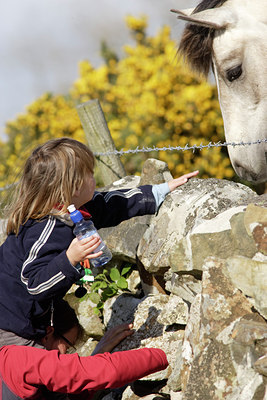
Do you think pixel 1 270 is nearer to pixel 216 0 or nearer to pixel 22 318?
pixel 22 318

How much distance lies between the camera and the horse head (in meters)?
3.04

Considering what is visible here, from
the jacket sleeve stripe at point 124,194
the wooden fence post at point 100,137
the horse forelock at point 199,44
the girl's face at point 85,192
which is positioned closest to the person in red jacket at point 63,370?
the girl's face at point 85,192

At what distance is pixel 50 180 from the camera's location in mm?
2168

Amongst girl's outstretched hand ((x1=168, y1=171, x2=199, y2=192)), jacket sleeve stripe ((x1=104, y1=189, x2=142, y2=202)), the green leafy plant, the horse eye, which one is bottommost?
the green leafy plant

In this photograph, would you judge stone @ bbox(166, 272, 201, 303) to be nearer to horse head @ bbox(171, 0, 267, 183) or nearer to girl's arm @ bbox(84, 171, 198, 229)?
girl's arm @ bbox(84, 171, 198, 229)

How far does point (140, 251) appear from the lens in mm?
2754

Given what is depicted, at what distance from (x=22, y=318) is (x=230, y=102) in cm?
195

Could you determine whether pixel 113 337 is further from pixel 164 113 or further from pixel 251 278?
pixel 164 113

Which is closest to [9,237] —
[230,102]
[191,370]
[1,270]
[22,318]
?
[1,270]

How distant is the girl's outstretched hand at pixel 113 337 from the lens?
2.51 m

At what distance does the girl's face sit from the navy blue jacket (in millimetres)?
161

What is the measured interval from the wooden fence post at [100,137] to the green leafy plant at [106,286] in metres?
1.09

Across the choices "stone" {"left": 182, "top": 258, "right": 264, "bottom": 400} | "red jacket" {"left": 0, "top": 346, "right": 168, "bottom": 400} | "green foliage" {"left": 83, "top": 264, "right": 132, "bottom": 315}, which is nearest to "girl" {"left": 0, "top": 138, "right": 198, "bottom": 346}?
"red jacket" {"left": 0, "top": 346, "right": 168, "bottom": 400}

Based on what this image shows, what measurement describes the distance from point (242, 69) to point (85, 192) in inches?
59.4
